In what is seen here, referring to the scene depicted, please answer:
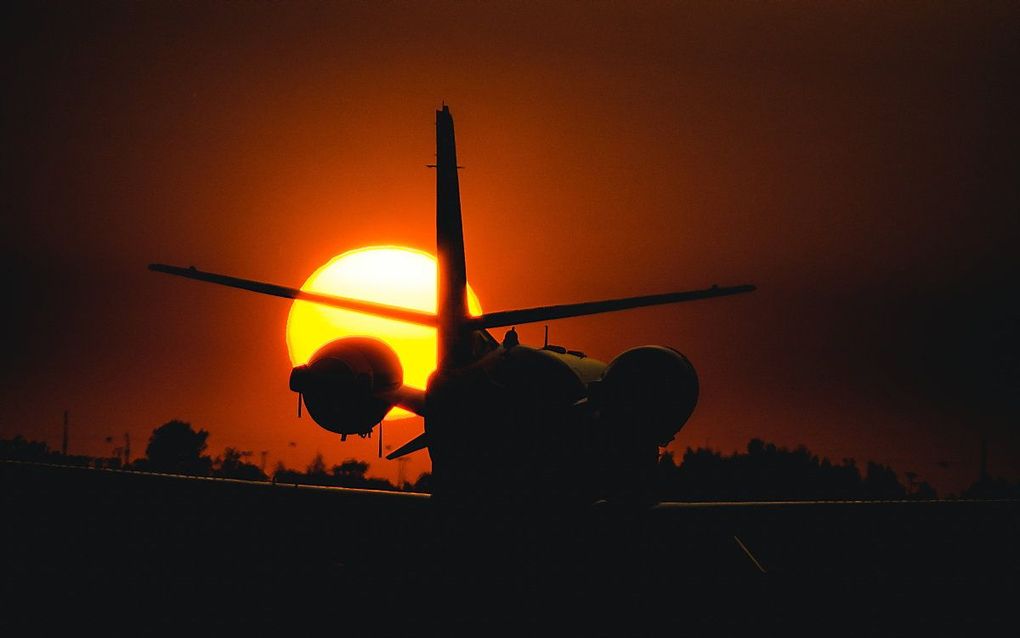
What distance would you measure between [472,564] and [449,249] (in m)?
6.71

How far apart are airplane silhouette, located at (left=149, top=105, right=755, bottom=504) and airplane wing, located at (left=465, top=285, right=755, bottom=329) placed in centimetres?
2

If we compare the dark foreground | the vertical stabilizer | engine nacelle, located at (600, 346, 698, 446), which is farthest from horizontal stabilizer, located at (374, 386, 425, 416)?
engine nacelle, located at (600, 346, 698, 446)

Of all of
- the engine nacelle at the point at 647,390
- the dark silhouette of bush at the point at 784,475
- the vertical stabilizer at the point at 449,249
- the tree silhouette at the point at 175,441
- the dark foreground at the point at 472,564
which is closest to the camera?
the dark foreground at the point at 472,564

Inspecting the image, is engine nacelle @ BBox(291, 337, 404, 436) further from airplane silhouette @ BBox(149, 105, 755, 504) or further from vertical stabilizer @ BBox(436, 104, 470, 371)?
vertical stabilizer @ BBox(436, 104, 470, 371)

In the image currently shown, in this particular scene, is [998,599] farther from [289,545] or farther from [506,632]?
[289,545]

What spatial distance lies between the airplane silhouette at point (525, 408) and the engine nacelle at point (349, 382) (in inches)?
0.7

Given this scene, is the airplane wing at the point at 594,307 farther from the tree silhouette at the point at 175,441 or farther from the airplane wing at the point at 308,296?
the tree silhouette at the point at 175,441

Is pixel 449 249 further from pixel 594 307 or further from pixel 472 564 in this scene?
pixel 472 564

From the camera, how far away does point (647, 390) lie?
18016mm

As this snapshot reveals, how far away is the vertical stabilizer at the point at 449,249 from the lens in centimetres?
2127

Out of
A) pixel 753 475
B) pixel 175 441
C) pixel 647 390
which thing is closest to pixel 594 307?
pixel 647 390

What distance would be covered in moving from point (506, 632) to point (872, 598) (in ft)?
24.5

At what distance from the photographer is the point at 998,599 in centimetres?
1959

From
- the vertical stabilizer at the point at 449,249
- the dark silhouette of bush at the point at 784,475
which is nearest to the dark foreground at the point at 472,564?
the vertical stabilizer at the point at 449,249
